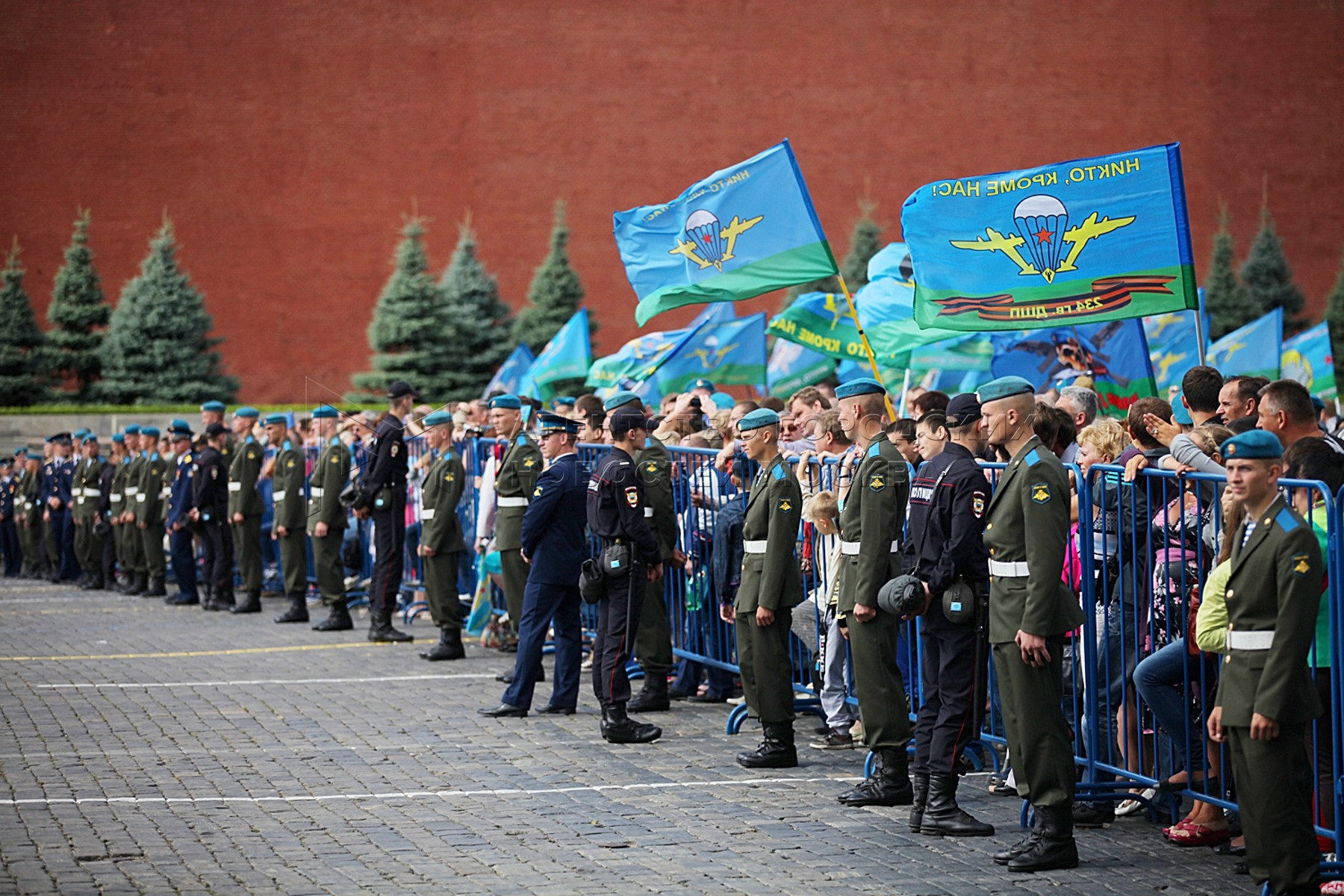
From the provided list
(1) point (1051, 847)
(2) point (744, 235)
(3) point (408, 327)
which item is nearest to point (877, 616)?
(1) point (1051, 847)

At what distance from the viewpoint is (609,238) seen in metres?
34.3

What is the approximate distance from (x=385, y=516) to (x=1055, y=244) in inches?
253

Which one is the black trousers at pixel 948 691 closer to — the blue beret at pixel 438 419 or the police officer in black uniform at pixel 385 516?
the blue beret at pixel 438 419

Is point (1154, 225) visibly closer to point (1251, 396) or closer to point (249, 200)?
point (1251, 396)

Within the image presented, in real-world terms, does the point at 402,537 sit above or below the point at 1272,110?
below

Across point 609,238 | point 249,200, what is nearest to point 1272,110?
point 609,238

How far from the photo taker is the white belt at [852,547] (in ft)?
23.1

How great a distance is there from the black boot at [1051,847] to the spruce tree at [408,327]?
24.6m

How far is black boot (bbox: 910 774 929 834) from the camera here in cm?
646

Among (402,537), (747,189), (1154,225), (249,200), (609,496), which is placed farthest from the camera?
(249,200)

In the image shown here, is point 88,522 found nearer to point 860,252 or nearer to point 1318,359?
point 1318,359

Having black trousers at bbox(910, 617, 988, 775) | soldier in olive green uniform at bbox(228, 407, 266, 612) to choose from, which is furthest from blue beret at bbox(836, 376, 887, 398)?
soldier in olive green uniform at bbox(228, 407, 266, 612)

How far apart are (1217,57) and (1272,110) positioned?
1845 millimetres

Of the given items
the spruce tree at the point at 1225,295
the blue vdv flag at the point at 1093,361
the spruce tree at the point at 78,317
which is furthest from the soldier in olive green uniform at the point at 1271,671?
the spruce tree at the point at 1225,295
